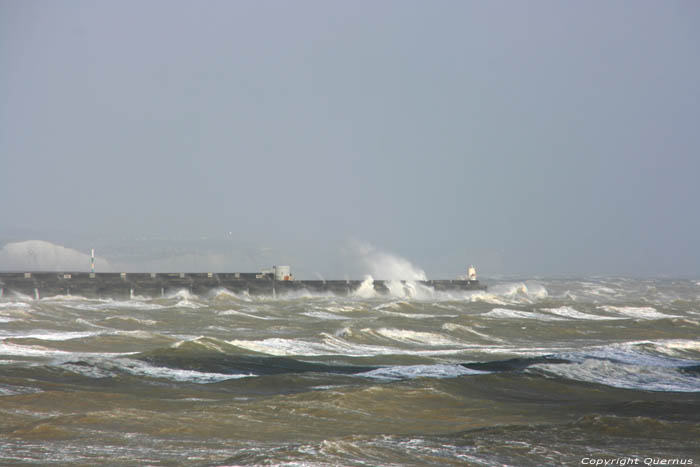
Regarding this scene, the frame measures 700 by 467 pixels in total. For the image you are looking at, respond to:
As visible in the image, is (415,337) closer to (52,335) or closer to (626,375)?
(626,375)

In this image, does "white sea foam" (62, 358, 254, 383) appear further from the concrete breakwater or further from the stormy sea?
the concrete breakwater

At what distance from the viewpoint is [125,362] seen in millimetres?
20062

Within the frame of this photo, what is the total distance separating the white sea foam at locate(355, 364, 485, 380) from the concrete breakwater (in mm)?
44894

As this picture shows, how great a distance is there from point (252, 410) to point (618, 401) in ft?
24.4

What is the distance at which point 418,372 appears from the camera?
2052cm

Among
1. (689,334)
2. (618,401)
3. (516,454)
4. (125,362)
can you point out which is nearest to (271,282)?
(689,334)

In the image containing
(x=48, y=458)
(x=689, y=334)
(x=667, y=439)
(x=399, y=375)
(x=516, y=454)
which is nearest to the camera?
(x=48, y=458)

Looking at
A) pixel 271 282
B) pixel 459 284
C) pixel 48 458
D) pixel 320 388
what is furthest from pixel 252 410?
pixel 459 284

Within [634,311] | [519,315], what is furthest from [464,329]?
[634,311]

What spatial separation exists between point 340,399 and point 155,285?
182ft

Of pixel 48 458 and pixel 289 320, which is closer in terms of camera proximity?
pixel 48 458

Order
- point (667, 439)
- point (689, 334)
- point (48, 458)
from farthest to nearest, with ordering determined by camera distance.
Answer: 1. point (689, 334)
2. point (667, 439)
3. point (48, 458)

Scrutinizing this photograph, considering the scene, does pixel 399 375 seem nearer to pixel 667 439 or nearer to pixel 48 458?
pixel 667 439

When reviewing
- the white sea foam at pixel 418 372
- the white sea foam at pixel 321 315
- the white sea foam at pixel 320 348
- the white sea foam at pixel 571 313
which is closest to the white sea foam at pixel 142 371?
the white sea foam at pixel 418 372
